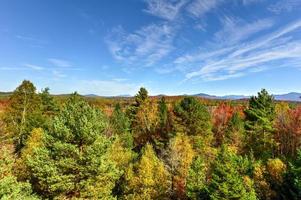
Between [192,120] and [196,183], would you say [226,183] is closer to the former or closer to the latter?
[196,183]

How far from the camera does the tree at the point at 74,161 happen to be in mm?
25891

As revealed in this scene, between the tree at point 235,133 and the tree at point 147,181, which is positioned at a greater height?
the tree at point 235,133

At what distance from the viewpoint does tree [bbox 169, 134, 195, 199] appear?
117 ft

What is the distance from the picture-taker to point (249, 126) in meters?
49.8

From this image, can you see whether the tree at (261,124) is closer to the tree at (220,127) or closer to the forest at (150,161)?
the forest at (150,161)

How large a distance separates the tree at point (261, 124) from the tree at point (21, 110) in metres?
33.8

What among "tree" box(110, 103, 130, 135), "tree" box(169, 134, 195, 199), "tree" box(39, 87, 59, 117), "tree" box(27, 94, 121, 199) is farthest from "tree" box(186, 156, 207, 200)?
"tree" box(39, 87, 59, 117)

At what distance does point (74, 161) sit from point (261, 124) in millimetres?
32491

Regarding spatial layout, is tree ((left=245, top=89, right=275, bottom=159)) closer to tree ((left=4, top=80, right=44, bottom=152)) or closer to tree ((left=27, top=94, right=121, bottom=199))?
tree ((left=27, top=94, right=121, bottom=199))

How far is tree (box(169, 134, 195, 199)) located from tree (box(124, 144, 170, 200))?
2328 millimetres

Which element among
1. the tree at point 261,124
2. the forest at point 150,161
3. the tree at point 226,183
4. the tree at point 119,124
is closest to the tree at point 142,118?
the forest at point 150,161

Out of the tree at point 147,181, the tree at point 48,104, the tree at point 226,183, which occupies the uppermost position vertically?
the tree at point 48,104

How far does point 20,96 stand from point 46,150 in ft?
118

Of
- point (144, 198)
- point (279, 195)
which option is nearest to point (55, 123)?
point (144, 198)
